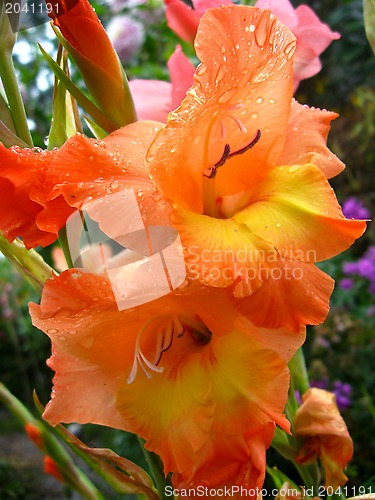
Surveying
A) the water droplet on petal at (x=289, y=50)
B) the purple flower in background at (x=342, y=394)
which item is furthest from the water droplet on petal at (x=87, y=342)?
the purple flower in background at (x=342, y=394)

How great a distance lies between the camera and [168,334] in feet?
1.36

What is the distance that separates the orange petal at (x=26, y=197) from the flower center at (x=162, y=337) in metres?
0.10

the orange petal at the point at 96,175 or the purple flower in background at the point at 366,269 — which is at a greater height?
the orange petal at the point at 96,175

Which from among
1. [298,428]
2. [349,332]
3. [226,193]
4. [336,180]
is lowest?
[336,180]

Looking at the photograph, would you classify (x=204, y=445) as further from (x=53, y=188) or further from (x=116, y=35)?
(x=116, y=35)

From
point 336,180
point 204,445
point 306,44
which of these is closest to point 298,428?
point 204,445

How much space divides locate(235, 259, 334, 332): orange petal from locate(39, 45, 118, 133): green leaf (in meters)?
0.19

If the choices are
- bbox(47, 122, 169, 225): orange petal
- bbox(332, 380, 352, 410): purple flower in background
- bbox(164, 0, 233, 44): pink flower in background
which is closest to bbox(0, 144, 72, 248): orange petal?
Result: bbox(47, 122, 169, 225): orange petal

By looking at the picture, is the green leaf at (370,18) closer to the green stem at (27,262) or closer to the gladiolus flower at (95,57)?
the gladiolus flower at (95,57)

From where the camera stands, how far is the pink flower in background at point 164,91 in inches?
20.5

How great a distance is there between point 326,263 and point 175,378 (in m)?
1.24

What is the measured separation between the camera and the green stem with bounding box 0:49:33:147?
1.42 feet

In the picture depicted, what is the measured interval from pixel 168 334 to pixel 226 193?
0.12m

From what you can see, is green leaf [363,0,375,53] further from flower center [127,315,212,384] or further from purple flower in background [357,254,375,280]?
purple flower in background [357,254,375,280]
